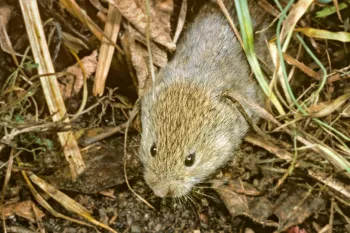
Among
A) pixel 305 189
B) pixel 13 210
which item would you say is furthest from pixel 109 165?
pixel 305 189

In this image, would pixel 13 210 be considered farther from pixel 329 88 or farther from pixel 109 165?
pixel 329 88

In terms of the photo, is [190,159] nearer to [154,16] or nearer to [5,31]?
[154,16]

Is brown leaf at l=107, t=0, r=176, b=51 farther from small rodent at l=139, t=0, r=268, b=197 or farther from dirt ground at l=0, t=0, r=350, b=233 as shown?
small rodent at l=139, t=0, r=268, b=197

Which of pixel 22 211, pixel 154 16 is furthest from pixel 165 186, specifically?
pixel 154 16

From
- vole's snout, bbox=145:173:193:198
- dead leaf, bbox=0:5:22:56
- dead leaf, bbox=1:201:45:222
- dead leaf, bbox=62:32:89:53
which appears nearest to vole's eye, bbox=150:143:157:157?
vole's snout, bbox=145:173:193:198

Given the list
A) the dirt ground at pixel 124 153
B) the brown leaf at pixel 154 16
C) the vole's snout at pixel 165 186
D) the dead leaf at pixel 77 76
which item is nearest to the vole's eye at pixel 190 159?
the vole's snout at pixel 165 186

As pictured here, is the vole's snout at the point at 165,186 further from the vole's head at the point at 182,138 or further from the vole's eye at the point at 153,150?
the vole's eye at the point at 153,150
